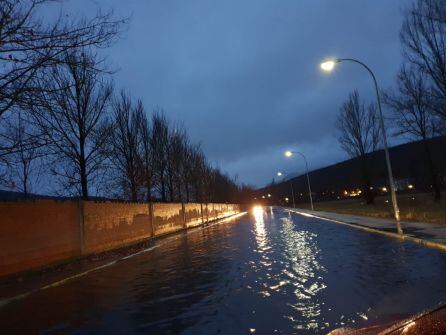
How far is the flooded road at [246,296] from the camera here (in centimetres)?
735

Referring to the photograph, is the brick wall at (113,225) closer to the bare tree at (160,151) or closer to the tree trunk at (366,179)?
the bare tree at (160,151)

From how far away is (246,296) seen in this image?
372 inches

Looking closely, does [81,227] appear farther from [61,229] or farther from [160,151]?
[160,151]

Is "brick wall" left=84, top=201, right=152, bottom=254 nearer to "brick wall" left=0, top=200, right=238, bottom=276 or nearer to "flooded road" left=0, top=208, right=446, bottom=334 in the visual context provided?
"brick wall" left=0, top=200, right=238, bottom=276

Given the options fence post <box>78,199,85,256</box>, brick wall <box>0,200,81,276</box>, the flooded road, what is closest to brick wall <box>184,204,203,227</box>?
fence post <box>78,199,85,256</box>

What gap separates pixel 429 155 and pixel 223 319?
46.6 m

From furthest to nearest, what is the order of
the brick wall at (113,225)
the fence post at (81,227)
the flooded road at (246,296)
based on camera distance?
the brick wall at (113,225) → the fence post at (81,227) → the flooded road at (246,296)

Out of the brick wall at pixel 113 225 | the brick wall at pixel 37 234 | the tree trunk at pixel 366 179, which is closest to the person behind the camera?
the brick wall at pixel 37 234

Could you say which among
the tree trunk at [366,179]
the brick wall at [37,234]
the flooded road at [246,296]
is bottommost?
the flooded road at [246,296]

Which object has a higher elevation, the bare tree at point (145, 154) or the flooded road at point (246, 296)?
the bare tree at point (145, 154)

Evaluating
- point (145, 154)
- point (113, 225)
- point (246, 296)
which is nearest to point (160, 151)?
point (145, 154)

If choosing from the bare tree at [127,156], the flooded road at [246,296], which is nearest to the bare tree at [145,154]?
the bare tree at [127,156]

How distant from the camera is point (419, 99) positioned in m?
45.8

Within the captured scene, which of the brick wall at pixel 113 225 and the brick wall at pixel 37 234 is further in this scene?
the brick wall at pixel 113 225
